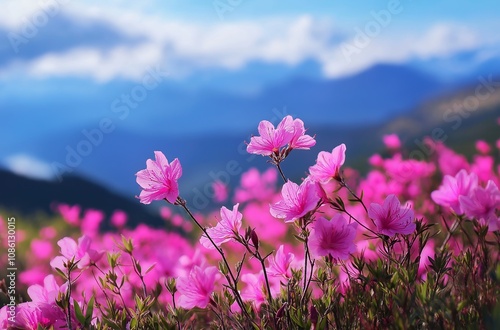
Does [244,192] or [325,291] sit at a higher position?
[244,192]

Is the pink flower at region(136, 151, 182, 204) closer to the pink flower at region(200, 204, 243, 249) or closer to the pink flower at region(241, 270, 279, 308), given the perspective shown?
the pink flower at region(200, 204, 243, 249)

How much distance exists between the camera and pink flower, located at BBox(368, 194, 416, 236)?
6.97 feet

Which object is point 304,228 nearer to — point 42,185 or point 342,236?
point 342,236

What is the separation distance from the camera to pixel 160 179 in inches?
84.9

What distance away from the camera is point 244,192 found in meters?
7.63

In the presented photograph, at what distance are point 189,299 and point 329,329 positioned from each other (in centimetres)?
49

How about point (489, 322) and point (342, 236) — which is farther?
point (342, 236)

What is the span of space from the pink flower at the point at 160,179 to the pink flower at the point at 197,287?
0.27 metres

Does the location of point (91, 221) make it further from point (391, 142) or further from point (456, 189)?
point (456, 189)

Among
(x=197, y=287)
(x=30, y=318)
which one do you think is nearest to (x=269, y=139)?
(x=197, y=287)

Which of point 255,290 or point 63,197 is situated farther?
point 63,197

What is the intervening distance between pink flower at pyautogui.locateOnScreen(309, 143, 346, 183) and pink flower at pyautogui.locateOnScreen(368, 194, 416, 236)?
196 mm

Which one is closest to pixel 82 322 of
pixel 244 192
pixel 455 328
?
pixel 455 328

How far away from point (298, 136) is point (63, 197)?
34.7ft
